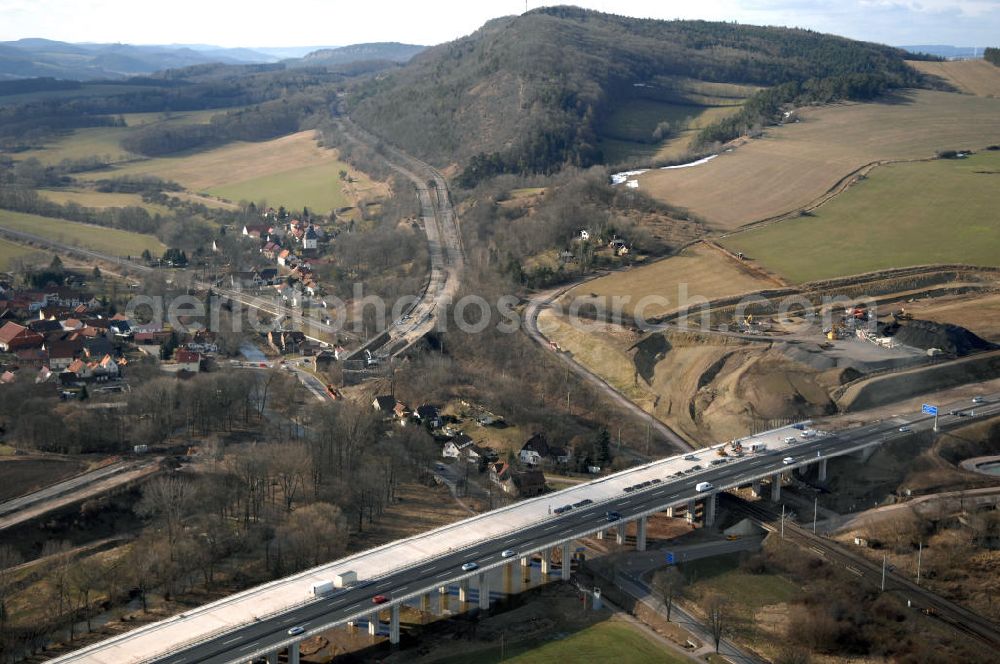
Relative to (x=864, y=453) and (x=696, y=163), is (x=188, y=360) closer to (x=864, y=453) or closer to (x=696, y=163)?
(x=864, y=453)

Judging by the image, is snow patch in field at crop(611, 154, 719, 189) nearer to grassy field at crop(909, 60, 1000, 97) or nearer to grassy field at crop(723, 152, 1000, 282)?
grassy field at crop(723, 152, 1000, 282)

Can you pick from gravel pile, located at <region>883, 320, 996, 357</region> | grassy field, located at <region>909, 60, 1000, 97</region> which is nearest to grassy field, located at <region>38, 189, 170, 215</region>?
gravel pile, located at <region>883, 320, 996, 357</region>

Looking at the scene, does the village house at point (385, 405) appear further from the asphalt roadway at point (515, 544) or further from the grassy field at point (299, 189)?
the grassy field at point (299, 189)

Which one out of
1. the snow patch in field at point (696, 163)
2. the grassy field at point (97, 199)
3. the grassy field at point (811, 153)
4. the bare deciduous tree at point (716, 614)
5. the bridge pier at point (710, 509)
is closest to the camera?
the bare deciduous tree at point (716, 614)

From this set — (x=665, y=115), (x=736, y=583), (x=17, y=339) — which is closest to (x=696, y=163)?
(x=665, y=115)

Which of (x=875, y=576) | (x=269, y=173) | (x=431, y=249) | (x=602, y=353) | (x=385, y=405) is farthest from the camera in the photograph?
(x=269, y=173)

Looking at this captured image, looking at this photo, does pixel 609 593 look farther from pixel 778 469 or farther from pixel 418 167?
pixel 418 167

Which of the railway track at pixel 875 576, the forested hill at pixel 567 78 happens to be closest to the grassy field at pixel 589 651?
the railway track at pixel 875 576
